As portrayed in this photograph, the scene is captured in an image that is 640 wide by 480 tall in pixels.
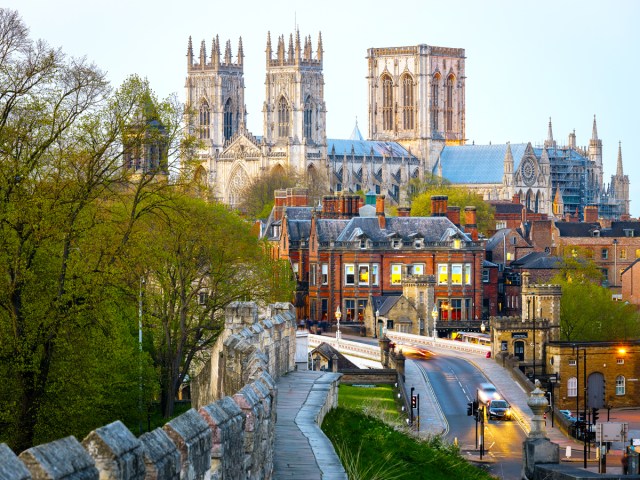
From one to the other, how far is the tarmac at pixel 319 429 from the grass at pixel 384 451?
645 millimetres

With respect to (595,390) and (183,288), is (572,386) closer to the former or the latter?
(595,390)

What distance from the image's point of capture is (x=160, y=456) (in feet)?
39.5

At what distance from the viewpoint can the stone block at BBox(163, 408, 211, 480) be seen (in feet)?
41.7

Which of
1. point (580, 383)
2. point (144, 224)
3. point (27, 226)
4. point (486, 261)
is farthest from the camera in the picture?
point (486, 261)

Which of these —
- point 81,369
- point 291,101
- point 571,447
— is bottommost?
point 571,447

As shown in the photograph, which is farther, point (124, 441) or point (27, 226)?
point (27, 226)

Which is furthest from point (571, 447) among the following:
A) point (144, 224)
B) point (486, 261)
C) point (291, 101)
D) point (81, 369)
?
point (291, 101)

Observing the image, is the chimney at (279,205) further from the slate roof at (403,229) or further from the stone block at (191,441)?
the stone block at (191,441)

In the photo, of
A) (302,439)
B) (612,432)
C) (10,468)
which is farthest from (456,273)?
(10,468)

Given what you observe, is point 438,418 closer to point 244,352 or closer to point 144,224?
point 144,224

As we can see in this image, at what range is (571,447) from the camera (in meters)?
53.9

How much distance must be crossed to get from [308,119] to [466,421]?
451 feet

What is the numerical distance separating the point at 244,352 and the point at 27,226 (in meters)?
5.46

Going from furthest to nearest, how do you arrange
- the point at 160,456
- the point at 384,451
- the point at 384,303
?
the point at 384,303, the point at 384,451, the point at 160,456
